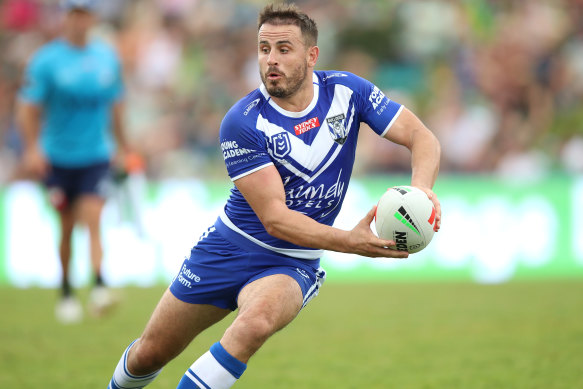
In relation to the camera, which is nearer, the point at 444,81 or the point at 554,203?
the point at 554,203

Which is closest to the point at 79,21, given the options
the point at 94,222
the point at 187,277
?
the point at 94,222

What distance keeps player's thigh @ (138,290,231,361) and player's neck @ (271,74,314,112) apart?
1.32 metres

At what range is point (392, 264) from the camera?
562 inches

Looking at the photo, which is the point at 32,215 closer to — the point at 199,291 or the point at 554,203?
the point at 554,203

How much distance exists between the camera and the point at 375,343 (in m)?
8.59

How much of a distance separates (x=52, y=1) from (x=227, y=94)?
16.9ft

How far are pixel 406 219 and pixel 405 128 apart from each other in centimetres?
94

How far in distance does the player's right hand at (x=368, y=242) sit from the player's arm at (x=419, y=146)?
1.67 feet

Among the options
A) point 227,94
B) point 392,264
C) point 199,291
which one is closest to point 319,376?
point 199,291

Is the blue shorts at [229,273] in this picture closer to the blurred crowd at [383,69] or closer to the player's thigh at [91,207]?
the player's thigh at [91,207]

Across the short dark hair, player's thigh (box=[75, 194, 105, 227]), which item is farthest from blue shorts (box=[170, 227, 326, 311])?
player's thigh (box=[75, 194, 105, 227])

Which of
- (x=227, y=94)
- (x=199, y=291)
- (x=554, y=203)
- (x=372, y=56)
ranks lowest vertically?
(x=199, y=291)

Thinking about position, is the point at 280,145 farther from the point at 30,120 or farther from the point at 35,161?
the point at 30,120

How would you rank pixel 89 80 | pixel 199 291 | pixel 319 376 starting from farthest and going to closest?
pixel 89 80
pixel 319 376
pixel 199 291
